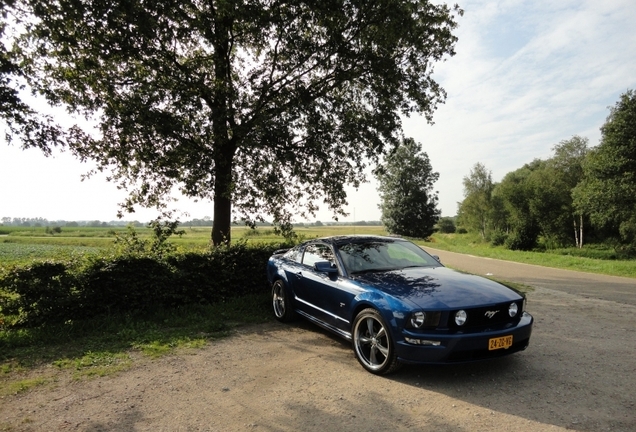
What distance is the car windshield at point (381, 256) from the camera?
552 centimetres

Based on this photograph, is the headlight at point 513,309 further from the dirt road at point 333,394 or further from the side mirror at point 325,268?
the side mirror at point 325,268

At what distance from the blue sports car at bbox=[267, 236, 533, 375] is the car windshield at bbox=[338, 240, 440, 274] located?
0.01m

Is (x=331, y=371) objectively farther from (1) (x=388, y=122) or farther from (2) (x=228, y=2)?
(1) (x=388, y=122)

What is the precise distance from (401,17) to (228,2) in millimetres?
4259

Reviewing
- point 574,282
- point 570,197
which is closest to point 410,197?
point 570,197

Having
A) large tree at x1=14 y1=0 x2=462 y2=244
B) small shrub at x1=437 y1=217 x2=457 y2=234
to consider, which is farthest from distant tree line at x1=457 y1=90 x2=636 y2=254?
large tree at x1=14 y1=0 x2=462 y2=244

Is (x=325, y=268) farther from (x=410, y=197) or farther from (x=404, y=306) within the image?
(x=410, y=197)

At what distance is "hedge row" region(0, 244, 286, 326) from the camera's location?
6.19m

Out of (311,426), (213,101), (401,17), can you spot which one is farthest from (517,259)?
(311,426)

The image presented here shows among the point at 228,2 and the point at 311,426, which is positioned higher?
the point at 228,2

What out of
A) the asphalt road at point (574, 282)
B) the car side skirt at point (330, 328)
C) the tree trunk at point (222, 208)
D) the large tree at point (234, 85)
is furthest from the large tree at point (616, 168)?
the car side skirt at point (330, 328)

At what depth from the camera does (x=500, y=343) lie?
163 inches

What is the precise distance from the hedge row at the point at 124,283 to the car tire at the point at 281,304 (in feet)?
4.97

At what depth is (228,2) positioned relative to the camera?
27.3 feet
